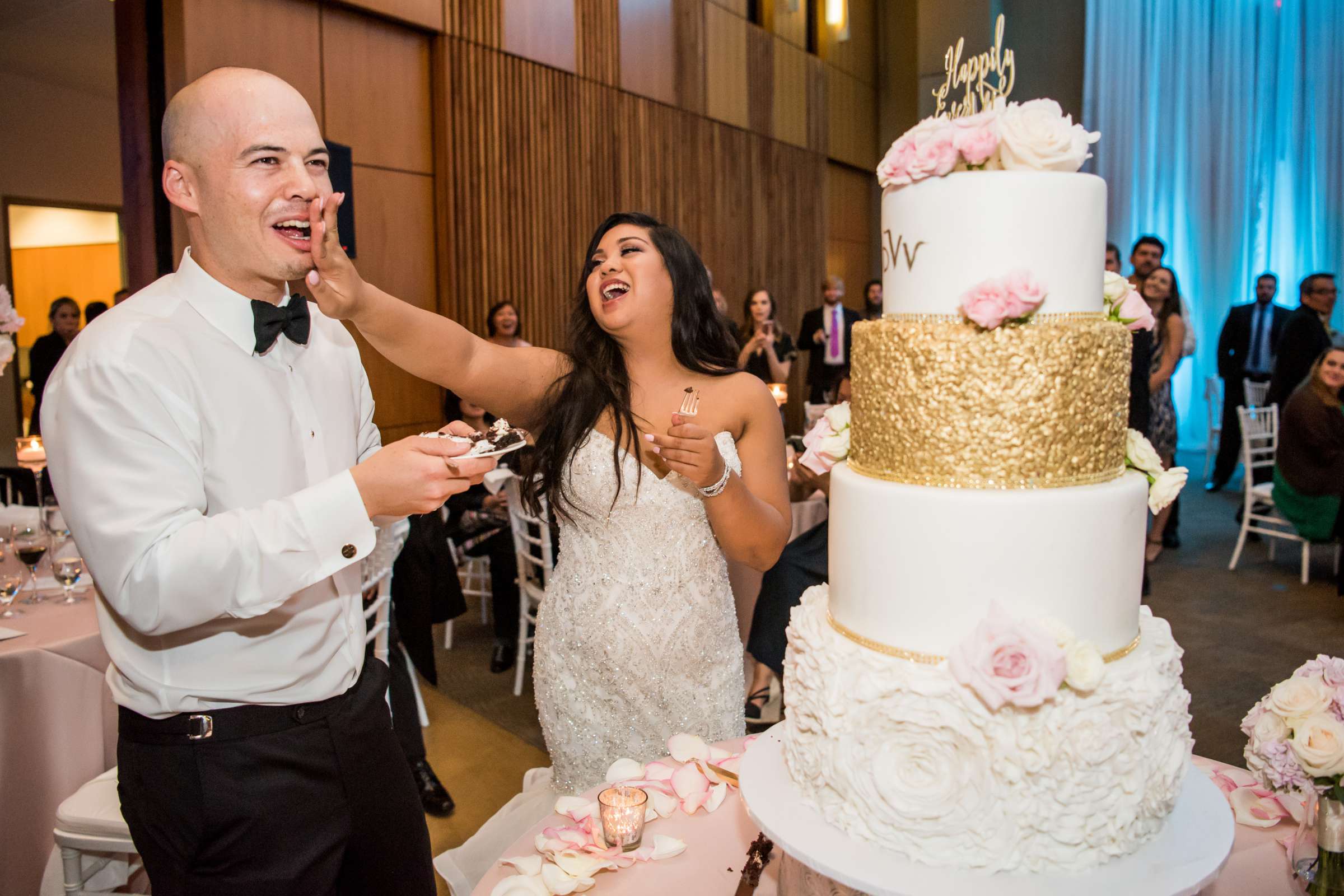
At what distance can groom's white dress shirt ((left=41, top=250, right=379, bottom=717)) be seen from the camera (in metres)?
1.34

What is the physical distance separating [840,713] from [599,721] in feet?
4.32

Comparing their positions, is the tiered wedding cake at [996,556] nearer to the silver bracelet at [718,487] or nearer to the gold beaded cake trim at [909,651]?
the gold beaded cake trim at [909,651]

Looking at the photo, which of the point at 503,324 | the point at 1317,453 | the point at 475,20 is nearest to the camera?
the point at 1317,453

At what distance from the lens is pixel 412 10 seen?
6.52 metres

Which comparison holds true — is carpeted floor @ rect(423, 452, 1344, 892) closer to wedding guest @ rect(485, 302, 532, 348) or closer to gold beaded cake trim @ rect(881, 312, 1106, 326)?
wedding guest @ rect(485, 302, 532, 348)

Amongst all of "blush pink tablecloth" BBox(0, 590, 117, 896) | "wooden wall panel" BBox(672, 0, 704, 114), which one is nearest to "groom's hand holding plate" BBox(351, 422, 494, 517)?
"blush pink tablecloth" BBox(0, 590, 117, 896)

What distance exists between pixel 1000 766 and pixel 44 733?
8.20 ft

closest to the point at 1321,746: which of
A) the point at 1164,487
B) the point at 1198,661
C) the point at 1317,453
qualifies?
the point at 1164,487

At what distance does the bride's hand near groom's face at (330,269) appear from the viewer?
5.33 feet

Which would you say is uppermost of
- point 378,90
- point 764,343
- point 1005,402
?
point 378,90

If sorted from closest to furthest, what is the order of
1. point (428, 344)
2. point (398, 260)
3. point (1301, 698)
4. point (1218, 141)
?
point (1301, 698) → point (428, 344) → point (398, 260) → point (1218, 141)

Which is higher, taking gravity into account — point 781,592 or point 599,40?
point 599,40

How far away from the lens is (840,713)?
126 centimetres

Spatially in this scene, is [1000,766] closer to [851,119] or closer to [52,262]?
[52,262]
